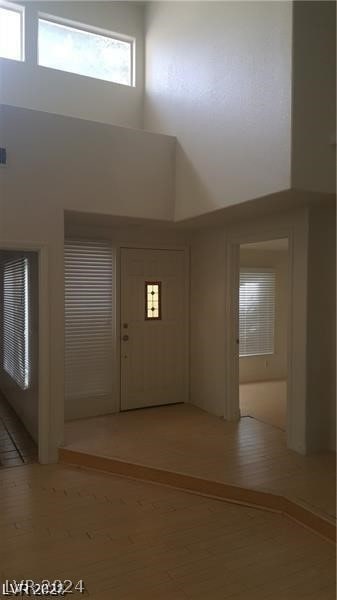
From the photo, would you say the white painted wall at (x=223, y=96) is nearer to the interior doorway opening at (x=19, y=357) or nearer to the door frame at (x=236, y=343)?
the door frame at (x=236, y=343)

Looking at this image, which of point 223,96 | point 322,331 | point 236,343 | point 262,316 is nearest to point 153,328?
point 236,343

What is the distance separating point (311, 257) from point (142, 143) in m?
2.10

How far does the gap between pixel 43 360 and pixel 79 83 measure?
3.45 metres

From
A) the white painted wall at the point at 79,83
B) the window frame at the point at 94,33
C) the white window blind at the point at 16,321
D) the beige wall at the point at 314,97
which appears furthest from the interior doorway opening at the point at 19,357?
the beige wall at the point at 314,97

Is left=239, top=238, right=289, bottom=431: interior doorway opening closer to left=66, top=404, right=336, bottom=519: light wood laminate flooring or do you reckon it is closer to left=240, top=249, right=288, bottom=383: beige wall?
left=240, top=249, right=288, bottom=383: beige wall

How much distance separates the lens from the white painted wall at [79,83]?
5.10 m

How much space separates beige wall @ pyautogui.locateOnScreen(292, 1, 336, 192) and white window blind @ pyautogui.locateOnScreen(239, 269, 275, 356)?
3536 mm

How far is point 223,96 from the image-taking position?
13.2 feet

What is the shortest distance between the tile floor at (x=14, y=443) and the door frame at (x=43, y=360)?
21cm

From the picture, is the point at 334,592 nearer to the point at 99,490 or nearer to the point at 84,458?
the point at 99,490

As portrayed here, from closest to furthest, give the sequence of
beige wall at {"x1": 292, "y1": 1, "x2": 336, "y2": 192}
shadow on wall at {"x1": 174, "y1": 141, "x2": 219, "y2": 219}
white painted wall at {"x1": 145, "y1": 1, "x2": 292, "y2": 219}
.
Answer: beige wall at {"x1": 292, "y1": 1, "x2": 336, "y2": 192} → white painted wall at {"x1": 145, "y1": 1, "x2": 292, "y2": 219} → shadow on wall at {"x1": 174, "y1": 141, "x2": 219, "y2": 219}

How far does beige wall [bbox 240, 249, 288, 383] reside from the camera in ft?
23.0

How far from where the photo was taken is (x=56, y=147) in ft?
13.7

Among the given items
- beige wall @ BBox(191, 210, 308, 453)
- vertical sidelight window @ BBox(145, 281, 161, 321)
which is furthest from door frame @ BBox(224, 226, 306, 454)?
vertical sidelight window @ BBox(145, 281, 161, 321)
